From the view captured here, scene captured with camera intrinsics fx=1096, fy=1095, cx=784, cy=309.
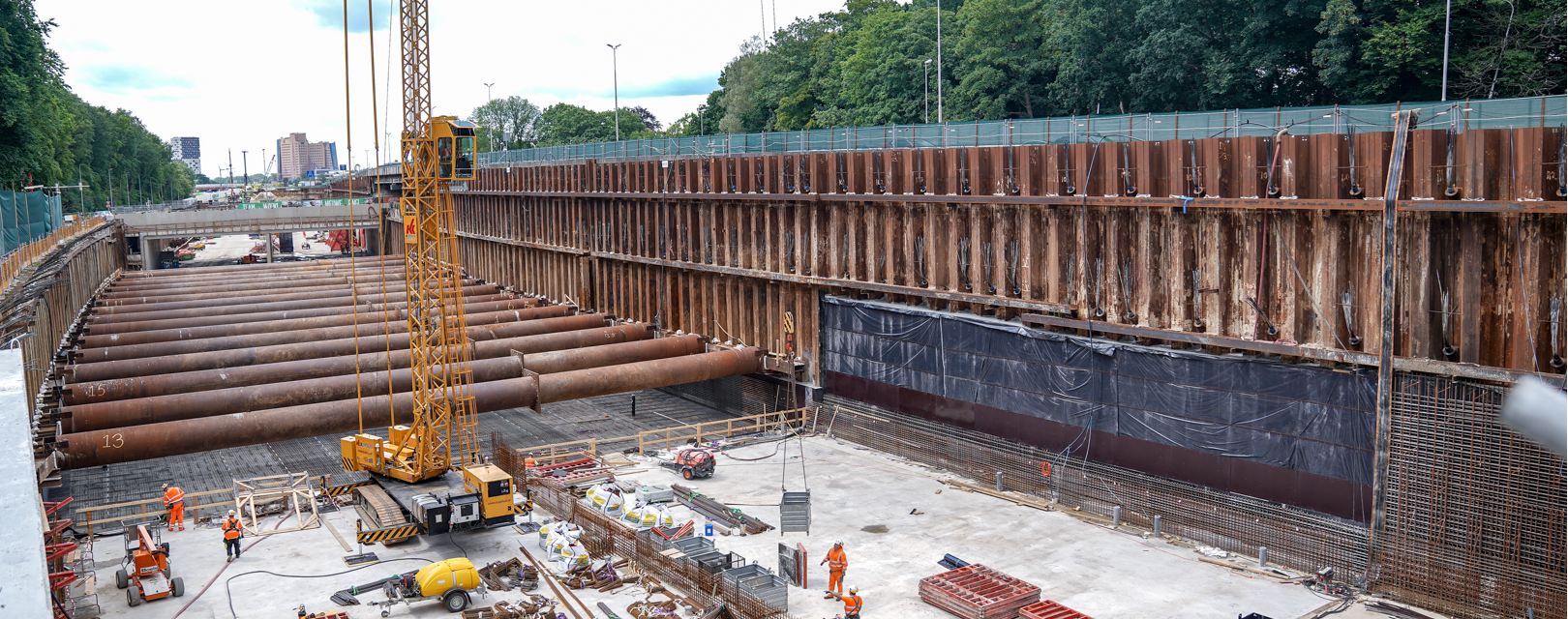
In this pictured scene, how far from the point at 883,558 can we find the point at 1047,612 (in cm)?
407

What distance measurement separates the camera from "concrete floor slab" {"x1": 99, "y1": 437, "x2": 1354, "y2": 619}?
763 inches

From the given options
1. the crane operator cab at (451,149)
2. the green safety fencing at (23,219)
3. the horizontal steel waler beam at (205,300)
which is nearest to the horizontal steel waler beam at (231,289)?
the horizontal steel waler beam at (205,300)

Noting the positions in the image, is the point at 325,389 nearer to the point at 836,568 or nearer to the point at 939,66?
the point at 836,568

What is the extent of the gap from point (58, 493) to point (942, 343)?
22.7 meters

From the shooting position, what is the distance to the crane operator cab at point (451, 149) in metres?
24.9

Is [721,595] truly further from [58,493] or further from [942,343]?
[58,493]

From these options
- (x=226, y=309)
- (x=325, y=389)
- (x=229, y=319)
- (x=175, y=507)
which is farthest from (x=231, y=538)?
(x=226, y=309)

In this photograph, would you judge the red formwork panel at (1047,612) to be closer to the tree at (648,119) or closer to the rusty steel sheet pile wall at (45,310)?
the rusty steel sheet pile wall at (45,310)

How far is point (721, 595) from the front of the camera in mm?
18906

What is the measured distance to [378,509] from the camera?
2284 centimetres

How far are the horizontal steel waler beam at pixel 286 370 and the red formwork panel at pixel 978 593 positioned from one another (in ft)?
42.4

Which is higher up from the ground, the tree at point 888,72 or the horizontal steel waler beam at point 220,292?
the tree at point 888,72

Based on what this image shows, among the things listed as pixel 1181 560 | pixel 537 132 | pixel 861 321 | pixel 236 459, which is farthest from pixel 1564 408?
pixel 537 132

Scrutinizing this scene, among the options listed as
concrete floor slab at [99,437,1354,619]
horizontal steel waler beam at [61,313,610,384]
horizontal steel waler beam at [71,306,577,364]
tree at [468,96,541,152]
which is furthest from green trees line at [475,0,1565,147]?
tree at [468,96,541,152]
